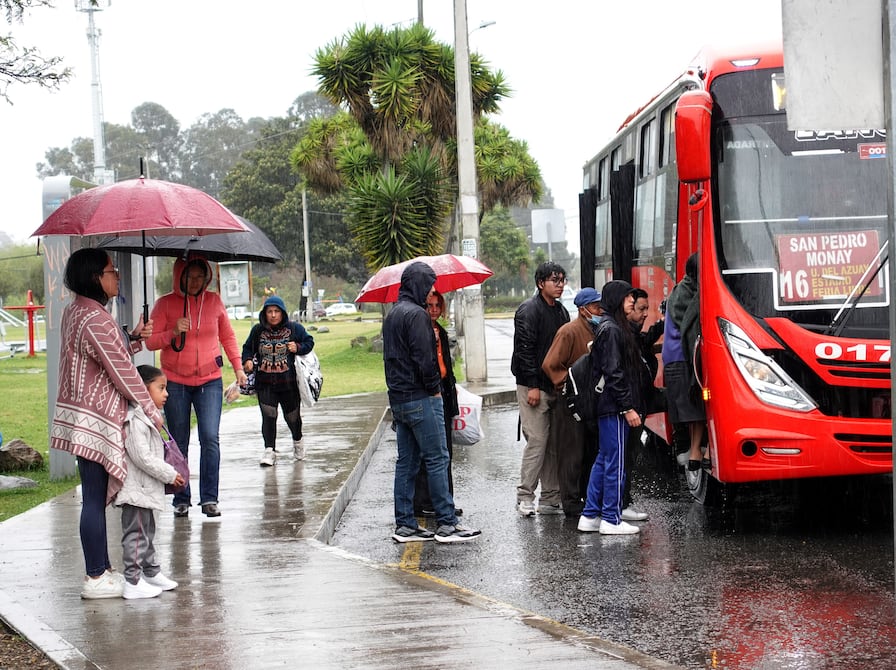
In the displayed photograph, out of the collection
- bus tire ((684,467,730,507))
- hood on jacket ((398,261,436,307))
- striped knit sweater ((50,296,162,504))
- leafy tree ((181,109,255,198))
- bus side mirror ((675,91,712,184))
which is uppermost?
leafy tree ((181,109,255,198))

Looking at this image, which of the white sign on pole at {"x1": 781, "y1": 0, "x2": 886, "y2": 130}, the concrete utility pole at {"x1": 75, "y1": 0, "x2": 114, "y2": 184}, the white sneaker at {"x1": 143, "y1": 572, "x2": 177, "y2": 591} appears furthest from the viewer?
the concrete utility pole at {"x1": 75, "y1": 0, "x2": 114, "y2": 184}

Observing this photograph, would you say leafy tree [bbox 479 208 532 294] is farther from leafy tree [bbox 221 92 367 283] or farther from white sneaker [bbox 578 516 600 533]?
white sneaker [bbox 578 516 600 533]

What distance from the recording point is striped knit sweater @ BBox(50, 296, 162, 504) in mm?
6574

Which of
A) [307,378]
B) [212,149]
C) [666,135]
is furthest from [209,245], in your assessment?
[212,149]

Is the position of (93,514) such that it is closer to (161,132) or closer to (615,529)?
(615,529)

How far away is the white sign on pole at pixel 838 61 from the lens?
12.6 feet

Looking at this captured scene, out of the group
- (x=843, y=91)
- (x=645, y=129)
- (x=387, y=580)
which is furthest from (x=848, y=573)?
(x=645, y=129)

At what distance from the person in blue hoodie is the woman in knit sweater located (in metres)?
5.24

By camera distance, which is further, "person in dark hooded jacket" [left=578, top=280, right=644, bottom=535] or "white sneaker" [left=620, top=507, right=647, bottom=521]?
"white sneaker" [left=620, top=507, right=647, bottom=521]

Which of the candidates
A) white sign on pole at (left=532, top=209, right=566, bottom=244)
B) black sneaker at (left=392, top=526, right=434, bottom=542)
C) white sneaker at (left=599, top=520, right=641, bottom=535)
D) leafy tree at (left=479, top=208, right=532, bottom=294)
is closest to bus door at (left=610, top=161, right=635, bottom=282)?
white sneaker at (left=599, top=520, right=641, bottom=535)

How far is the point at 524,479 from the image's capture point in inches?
383

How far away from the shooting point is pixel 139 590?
21.8 ft

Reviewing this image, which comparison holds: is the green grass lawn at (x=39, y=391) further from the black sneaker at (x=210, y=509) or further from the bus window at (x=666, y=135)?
the bus window at (x=666, y=135)

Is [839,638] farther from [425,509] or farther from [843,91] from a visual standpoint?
[425,509]
